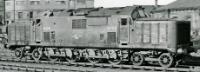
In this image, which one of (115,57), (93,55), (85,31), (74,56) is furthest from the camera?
(74,56)

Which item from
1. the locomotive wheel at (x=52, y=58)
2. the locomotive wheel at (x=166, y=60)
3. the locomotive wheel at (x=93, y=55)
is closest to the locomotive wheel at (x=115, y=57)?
the locomotive wheel at (x=93, y=55)

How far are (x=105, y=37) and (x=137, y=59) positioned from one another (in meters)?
2.45

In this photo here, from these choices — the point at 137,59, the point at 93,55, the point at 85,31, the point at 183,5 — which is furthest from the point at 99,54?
the point at 183,5

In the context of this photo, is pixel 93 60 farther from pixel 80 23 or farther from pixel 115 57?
pixel 80 23

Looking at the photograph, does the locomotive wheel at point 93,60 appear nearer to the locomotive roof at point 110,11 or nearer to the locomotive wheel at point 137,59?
the locomotive wheel at point 137,59

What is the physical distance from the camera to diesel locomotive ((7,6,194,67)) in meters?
19.1

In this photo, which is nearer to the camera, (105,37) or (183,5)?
(105,37)

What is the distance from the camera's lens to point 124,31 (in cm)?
2017

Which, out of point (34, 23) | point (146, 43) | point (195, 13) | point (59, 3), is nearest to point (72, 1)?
point (59, 3)

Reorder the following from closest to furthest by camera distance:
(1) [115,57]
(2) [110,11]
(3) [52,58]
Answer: (1) [115,57] < (2) [110,11] < (3) [52,58]

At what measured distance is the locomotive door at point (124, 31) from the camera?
65.9ft

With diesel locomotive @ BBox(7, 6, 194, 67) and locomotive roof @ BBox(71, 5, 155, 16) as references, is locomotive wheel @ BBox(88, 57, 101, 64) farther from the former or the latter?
locomotive roof @ BBox(71, 5, 155, 16)

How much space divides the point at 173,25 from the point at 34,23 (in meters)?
9.80

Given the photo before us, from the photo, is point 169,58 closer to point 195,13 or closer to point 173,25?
point 173,25
